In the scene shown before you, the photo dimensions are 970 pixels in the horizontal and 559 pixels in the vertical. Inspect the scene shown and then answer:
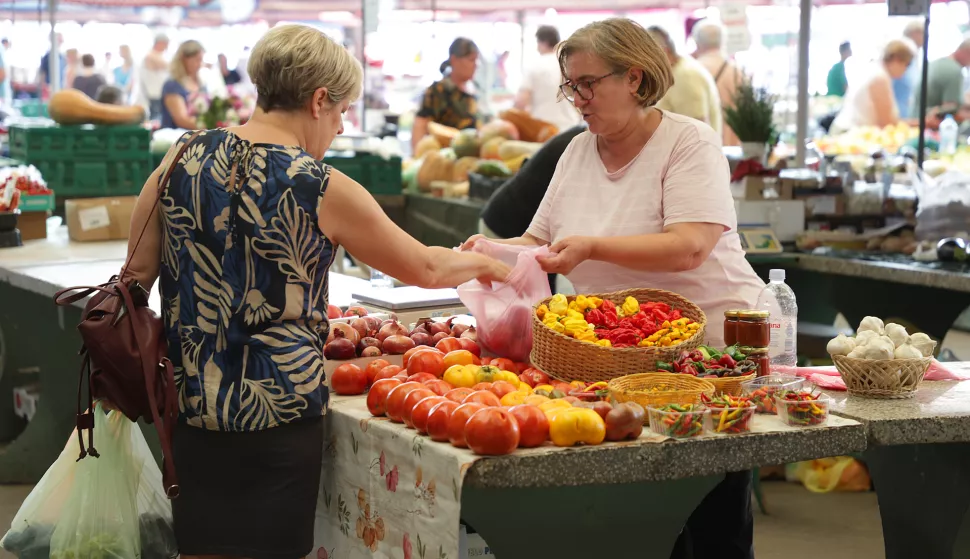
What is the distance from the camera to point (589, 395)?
231 cm

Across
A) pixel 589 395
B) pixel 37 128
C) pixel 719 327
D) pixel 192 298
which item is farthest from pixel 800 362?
pixel 37 128

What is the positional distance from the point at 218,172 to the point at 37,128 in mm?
4922

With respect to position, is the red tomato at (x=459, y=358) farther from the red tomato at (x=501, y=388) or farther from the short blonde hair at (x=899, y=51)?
the short blonde hair at (x=899, y=51)

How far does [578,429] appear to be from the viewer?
2.15 metres

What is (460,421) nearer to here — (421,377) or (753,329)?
(421,377)

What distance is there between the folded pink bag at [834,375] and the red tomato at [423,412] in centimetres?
92

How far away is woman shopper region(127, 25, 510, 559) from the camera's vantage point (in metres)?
2.30

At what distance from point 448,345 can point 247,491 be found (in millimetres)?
736

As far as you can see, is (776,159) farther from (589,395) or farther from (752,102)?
(589,395)

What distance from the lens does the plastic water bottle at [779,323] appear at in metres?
2.87

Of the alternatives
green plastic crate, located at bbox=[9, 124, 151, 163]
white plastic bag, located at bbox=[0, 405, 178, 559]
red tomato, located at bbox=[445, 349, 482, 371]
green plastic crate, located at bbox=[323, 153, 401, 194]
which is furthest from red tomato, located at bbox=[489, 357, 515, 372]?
green plastic crate, located at bbox=[323, 153, 401, 194]

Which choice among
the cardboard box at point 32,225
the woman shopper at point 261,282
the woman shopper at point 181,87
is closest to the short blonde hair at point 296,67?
the woman shopper at point 261,282

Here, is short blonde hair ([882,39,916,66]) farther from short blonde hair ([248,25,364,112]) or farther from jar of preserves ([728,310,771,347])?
short blonde hair ([248,25,364,112])

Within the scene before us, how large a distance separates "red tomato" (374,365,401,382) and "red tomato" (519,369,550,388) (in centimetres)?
29
